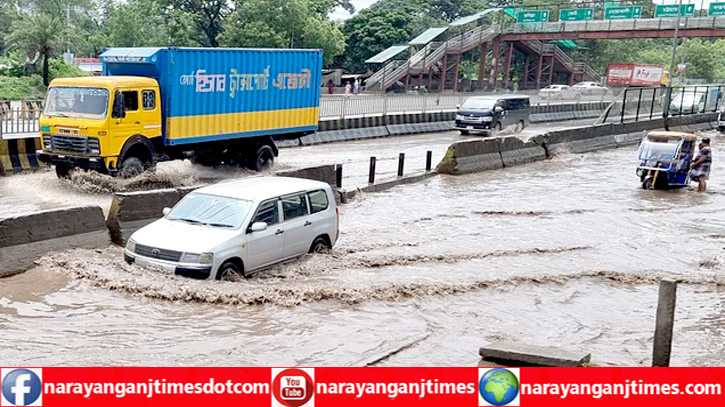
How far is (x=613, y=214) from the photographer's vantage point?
62.8 ft

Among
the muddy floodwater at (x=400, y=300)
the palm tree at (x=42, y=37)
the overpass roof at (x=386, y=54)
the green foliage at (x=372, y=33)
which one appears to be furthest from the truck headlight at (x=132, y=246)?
the green foliage at (x=372, y=33)

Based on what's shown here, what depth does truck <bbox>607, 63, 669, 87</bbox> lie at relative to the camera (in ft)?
224

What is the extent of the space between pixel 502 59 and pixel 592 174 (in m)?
49.1

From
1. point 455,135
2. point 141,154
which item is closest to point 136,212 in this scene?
point 141,154

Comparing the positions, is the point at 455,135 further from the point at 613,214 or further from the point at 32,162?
the point at 32,162

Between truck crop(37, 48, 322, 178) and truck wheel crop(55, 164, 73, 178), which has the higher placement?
truck crop(37, 48, 322, 178)

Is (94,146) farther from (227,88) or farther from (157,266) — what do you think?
(157,266)

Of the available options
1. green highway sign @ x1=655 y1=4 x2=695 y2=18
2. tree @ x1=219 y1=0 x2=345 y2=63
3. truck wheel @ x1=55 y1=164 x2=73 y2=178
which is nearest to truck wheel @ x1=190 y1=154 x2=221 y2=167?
truck wheel @ x1=55 y1=164 x2=73 y2=178

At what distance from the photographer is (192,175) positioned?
21.6m

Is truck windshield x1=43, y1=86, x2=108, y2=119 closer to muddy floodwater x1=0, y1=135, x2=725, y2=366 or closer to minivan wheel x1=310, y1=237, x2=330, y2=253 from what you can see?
muddy floodwater x1=0, y1=135, x2=725, y2=366

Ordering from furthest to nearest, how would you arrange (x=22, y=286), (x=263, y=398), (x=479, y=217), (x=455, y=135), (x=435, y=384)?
1. (x=455, y=135)
2. (x=479, y=217)
3. (x=22, y=286)
4. (x=435, y=384)
5. (x=263, y=398)

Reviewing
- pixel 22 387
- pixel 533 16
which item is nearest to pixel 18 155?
pixel 22 387

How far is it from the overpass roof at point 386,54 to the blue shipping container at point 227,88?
36.8m

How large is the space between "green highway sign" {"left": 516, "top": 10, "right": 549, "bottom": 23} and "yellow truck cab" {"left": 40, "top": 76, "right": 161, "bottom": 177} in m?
49.8
